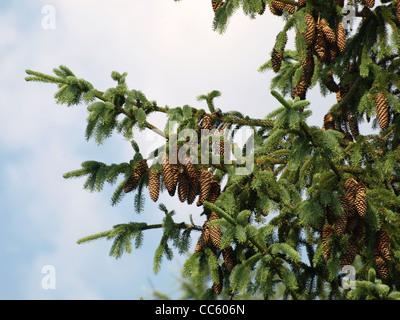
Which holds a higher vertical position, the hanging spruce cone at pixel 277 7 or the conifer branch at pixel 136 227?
the hanging spruce cone at pixel 277 7

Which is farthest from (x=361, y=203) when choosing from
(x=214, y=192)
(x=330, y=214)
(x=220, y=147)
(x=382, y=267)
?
(x=220, y=147)

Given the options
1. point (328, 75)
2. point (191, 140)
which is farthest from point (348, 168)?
point (328, 75)

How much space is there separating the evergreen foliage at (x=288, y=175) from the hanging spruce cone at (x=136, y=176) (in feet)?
0.03

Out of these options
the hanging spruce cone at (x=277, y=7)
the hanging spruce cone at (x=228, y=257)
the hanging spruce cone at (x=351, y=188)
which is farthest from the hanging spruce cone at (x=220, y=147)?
the hanging spruce cone at (x=277, y=7)

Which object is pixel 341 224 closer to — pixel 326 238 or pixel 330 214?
pixel 330 214

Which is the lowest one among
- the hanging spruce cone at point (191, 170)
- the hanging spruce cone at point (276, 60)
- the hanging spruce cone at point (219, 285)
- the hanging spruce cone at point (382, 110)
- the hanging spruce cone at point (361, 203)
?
the hanging spruce cone at point (219, 285)

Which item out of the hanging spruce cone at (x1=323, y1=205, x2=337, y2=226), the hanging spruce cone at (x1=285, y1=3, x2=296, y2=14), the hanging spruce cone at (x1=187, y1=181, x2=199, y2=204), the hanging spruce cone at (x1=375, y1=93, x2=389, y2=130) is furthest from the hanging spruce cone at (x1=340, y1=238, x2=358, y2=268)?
the hanging spruce cone at (x1=285, y1=3, x2=296, y2=14)

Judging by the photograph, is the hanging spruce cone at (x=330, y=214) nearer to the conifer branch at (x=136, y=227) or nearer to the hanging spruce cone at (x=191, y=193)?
the hanging spruce cone at (x=191, y=193)

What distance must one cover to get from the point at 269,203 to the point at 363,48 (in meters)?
2.28

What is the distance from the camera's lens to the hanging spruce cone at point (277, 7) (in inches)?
304

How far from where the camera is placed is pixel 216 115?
793cm

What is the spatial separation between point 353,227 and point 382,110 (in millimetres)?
1380

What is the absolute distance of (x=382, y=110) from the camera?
6887mm
